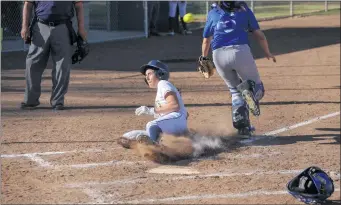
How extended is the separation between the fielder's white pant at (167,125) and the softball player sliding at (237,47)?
0.88 metres

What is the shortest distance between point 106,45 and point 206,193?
50.3 feet

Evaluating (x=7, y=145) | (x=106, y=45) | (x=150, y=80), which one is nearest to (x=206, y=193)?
(x=150, y=80)

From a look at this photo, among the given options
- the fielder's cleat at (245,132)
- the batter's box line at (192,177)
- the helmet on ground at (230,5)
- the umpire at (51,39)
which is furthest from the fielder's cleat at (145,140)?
the umpire at (51,39)

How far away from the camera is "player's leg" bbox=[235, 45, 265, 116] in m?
8.96

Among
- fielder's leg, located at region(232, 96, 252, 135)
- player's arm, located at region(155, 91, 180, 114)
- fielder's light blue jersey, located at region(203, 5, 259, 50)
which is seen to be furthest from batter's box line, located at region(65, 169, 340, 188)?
fielder's light blue jersey, located at region(203, 5, 259, 50)

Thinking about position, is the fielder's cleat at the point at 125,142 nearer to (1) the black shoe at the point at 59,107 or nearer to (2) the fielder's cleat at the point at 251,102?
(2) the fielder's cleat at the point at 251,102

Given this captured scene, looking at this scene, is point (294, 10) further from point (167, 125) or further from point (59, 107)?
point (167, 125)

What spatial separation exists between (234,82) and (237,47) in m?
0.48

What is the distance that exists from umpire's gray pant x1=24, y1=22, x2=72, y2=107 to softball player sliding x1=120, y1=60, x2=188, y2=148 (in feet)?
8.26

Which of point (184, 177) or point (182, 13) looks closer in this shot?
point (184, 177)

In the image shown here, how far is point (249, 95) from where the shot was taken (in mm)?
8961

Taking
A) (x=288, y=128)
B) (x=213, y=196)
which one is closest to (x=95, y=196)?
(x=213, y=196)

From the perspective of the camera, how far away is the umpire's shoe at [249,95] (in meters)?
8.94

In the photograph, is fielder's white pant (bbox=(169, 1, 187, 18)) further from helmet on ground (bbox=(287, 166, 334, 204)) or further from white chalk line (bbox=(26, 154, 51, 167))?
helmet on ground (bbox=(287, 166, 334, 204))
